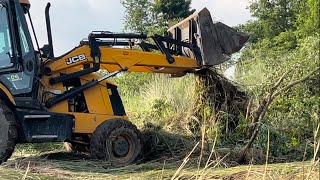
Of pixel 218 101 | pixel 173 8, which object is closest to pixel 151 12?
pixel 173 8

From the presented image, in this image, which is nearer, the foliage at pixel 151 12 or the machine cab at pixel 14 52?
the machine cab at pixel 14 52

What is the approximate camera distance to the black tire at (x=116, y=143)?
8992 mm

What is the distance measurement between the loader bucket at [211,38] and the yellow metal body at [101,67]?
315 mm

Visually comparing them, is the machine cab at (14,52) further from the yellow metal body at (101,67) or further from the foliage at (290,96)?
the foliage at (290,96)

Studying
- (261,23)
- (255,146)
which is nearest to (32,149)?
(255,146)

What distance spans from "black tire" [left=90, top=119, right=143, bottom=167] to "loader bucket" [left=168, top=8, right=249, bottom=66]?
185cm

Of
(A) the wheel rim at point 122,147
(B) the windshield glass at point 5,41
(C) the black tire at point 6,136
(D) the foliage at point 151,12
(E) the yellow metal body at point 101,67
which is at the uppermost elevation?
(D) the foliage at point 151,12

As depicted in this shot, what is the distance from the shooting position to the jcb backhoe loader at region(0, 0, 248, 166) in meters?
8.65

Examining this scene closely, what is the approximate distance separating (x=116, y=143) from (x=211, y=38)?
99.0 inches

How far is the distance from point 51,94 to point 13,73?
77 centimetres

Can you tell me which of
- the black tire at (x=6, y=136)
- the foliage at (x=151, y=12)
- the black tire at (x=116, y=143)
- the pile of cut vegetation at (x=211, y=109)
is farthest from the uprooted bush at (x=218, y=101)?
the foliage at (x=151, y=12)

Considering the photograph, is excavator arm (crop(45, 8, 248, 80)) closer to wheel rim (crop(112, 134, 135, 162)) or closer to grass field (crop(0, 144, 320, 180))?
wheel rim (crop(112, 134, 135, 162))

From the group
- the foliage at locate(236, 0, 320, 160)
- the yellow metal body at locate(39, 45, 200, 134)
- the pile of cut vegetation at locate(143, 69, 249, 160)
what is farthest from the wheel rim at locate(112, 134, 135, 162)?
the foliage at locate(236, 0, 320, 160)

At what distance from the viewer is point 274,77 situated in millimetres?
10359
